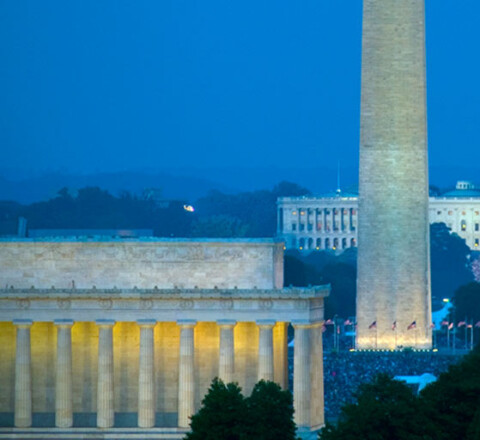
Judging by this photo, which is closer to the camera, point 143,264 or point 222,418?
point 222,418

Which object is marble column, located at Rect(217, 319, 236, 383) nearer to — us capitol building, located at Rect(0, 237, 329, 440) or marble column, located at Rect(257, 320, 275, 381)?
us capitol building, located at Rect(0, 237, 329, 440)

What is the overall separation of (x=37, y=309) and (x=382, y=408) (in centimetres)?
3029

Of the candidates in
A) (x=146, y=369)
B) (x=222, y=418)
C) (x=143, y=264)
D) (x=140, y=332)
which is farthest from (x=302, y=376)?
(x=222, y=418)

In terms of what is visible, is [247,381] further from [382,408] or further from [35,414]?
[382,408]

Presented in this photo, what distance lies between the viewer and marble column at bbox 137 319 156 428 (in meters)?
157

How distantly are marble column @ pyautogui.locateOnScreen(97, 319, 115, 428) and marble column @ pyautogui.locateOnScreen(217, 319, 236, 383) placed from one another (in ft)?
19.4

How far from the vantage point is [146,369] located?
157000 millimetres

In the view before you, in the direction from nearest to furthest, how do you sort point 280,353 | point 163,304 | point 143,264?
point 163,304, point 280,353, point 143,264

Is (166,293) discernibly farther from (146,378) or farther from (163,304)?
(146,378)

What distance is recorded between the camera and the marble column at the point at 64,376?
515ft

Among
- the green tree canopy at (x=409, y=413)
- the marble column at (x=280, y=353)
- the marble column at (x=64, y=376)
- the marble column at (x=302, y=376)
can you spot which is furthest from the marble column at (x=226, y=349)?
the green tree canopy at (x=409, y=413)

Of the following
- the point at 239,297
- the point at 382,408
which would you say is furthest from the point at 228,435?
the point at 239,297

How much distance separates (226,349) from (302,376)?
14.4 ft

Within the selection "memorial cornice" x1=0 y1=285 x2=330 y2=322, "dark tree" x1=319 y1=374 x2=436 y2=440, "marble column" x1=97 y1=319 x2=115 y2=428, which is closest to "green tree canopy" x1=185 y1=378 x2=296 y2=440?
"dark tree" x1=319 y1=374 x2=436 y2=440
